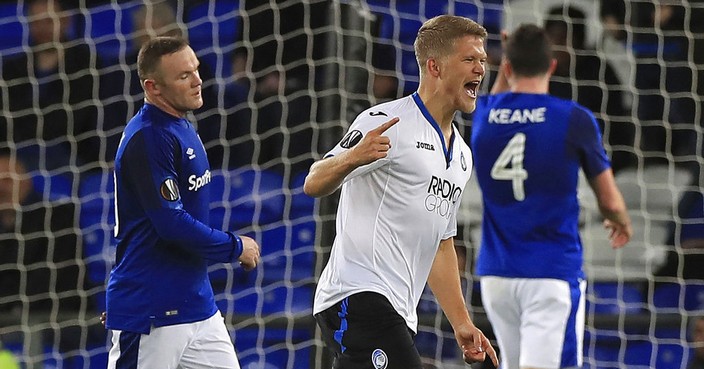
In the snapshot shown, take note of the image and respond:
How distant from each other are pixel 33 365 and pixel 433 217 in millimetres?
3382

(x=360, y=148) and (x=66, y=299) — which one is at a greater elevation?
(x=360, y=148)

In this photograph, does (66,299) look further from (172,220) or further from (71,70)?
(172,220)

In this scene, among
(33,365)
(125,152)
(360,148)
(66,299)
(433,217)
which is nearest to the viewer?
(360,148)

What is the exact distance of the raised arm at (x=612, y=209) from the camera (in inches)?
207

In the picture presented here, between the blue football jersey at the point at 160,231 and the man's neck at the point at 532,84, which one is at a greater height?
the man's neck at the point at 532,84

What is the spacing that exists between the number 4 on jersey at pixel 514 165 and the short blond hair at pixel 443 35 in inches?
58.2

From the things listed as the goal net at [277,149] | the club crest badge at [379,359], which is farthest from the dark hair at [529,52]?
the club crest badge at [379,359]

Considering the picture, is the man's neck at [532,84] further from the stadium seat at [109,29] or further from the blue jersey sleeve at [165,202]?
the stadium seat at [109,29]

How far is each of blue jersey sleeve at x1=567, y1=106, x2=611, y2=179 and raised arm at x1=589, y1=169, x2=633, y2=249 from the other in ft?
0.13

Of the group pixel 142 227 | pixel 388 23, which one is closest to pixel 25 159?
pixel 388 23

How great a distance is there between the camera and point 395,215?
3.83 metres

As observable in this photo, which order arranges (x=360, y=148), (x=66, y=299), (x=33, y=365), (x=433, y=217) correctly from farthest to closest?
(x=66, y=299), (x=33, y=365), (x=433, y=217), (x=360, y=148)

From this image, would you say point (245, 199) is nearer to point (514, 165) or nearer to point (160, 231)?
point (514, 165)

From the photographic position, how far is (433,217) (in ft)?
12.7
